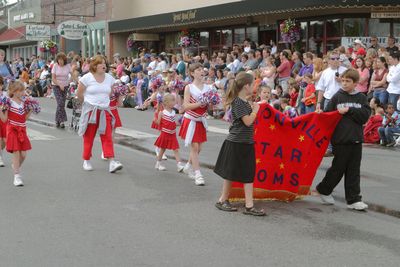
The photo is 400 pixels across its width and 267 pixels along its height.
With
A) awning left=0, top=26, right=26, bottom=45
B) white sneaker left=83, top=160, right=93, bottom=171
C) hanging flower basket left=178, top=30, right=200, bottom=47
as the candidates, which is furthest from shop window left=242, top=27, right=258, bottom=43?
awning left=0, top=26, right=26, bottom=45

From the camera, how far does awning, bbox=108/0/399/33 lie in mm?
18891

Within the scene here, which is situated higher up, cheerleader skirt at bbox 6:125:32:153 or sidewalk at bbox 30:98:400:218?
cheerleader skirt at bbox 6:125:32:153

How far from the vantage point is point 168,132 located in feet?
32.0

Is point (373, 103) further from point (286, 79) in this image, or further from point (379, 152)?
point (286, 79)

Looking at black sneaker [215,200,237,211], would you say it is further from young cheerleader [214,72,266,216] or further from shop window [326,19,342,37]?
shop window [326,19,342,37]

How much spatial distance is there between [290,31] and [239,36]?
5.72 meters

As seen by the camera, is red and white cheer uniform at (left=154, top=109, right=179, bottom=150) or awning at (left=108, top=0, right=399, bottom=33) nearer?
red and white cheer uniform at (left=154, top=109, right=179, bottom=150)

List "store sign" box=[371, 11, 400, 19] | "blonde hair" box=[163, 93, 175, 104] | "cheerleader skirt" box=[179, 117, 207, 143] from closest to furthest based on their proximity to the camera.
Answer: "cheerleader skirt" box=[179, 117, 207, 143]
"blonde hair" box=[163, 93, 175, 104]
"store sign" box=[371, 11, 400, 19]

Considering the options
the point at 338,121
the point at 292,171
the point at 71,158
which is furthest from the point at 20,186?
the point at 338,121

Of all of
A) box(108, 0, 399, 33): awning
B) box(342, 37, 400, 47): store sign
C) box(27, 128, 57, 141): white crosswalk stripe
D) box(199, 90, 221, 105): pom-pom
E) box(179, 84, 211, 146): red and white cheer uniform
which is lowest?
box(27, 128, 57, 141): white crosswalk stripe

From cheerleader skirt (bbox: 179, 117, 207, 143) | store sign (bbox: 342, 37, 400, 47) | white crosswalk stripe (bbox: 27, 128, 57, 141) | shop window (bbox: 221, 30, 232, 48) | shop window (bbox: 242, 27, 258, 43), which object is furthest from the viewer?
shop window (bbox: 221, 30, 232, 48)

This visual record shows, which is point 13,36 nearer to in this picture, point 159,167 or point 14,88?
point 159,167

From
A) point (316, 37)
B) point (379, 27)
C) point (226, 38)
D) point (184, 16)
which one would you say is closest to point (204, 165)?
point (379, 27)

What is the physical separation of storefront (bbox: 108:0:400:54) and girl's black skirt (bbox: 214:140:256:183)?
12.9 meters
